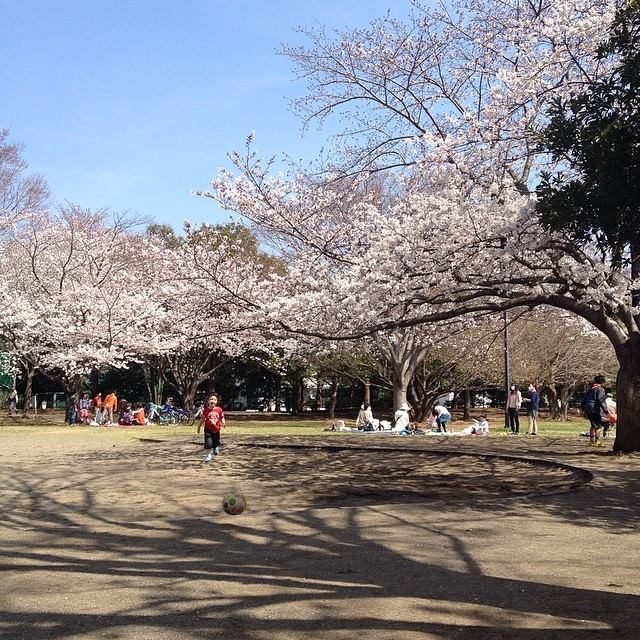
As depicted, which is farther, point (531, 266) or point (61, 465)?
point (61, 465)

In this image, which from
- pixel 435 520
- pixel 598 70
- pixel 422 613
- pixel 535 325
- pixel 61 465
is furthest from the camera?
pixel 535 325

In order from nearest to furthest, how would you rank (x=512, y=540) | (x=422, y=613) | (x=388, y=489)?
(x=422, y=613)
(x=512, y=540)
(x=388, y=489)

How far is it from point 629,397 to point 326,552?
9.91 meters

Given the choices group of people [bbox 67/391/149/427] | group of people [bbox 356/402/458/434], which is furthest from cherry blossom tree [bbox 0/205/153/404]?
group of people [bbox 356/402/458/434]

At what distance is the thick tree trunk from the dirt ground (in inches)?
26.9

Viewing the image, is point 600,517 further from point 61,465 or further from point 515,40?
point 61,465

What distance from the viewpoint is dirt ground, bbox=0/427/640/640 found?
484 centimetres

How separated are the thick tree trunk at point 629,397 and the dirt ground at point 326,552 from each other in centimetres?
68

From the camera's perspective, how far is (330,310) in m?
14.5

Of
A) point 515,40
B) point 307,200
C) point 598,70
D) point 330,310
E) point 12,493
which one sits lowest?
point 12,493

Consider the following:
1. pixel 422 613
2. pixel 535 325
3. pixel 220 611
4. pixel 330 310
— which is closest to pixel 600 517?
pixel 422 613

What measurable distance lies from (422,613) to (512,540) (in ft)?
9.04

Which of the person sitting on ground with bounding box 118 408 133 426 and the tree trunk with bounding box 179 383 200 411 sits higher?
the tree trunk with bounding box 179 383 200 411

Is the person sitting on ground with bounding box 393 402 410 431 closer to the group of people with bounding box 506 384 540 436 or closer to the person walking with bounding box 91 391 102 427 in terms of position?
Answer: the group of people with bounding box 506 384 540 436
